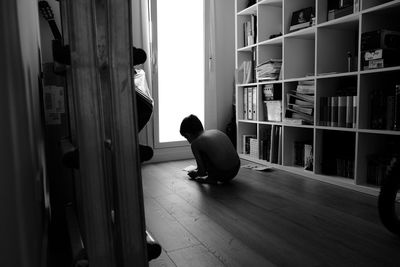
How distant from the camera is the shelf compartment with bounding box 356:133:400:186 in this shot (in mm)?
2055

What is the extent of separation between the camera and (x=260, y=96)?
3.08 meters

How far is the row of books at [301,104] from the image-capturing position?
2.53 m

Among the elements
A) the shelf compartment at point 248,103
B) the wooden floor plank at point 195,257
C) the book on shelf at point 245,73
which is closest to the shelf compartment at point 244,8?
the book on shelf at point 245,73

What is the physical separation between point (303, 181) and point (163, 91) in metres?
1.73

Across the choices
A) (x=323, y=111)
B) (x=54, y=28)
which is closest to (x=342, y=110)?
(x=323, y=111)

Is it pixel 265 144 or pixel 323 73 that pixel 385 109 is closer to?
pixel 323 73

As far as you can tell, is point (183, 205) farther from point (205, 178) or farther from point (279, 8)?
point (279, 8)

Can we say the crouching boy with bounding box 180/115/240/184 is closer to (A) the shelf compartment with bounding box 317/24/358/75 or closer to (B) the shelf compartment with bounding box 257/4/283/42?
(A) the shelf compartment with bounding box 317/24/358/75

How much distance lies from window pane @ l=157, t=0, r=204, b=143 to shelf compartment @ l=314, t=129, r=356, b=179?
1.53m

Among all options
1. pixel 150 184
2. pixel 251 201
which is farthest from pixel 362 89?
pixel 150 184

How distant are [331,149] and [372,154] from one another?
1.17 ft

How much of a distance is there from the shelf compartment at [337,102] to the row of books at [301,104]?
0.37 feet

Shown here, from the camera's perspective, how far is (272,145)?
9.48 ft

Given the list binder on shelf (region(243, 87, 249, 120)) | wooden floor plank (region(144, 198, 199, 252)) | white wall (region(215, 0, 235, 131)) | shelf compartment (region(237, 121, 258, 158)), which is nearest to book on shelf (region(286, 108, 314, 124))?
binder on shelf (region(243, 87, 249, 120))
